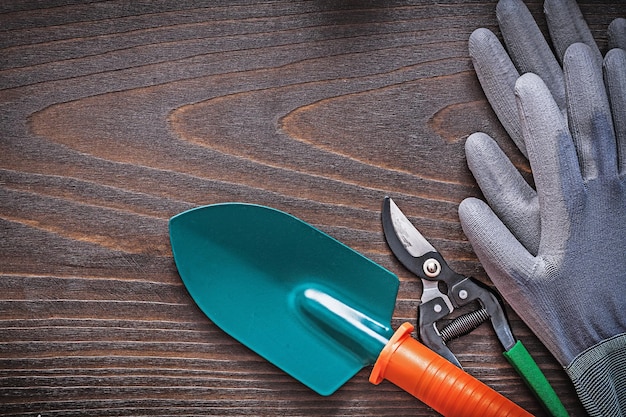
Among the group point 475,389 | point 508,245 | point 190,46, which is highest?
point 190,46

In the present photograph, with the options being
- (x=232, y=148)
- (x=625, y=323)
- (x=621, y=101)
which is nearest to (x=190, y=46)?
(x=232, y=148)

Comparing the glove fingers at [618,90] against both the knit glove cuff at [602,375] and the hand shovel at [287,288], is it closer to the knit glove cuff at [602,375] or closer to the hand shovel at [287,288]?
the knit glove cuff at [602,375]

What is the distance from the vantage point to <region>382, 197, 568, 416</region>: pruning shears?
0.88 meters

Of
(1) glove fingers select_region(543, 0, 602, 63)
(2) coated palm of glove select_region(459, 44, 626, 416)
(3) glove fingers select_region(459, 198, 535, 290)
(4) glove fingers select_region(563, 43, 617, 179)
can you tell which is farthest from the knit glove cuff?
(1) glove fingers select_region(543, 0, 602, 63)

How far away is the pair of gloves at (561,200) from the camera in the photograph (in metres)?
0.84

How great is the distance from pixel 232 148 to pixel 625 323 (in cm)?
56

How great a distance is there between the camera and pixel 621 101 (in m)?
0.86

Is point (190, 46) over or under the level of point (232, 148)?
over

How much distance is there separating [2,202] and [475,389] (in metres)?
0.65

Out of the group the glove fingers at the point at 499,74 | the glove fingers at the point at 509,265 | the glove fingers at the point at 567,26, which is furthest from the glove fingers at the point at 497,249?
the glove fingers at the point at 567,26

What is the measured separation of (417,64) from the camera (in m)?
0.91

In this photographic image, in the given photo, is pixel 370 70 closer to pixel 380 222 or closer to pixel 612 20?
pixel 380 222

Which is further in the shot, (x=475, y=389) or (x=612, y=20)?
(x=612, y=20)

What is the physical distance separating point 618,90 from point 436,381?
1.44ft
